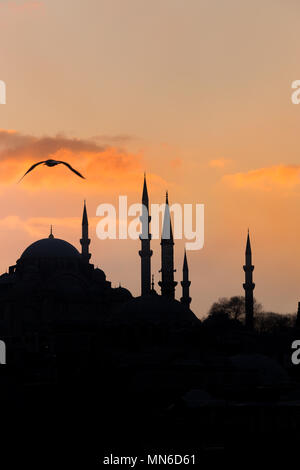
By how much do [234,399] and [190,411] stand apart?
18.4 ft

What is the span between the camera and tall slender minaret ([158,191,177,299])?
75.0m

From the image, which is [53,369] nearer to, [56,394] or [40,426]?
[56,394]

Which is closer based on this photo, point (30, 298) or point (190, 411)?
point (190, 411)

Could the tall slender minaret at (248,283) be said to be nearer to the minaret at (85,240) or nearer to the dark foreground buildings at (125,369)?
the dark foreground buildings at (125,369)

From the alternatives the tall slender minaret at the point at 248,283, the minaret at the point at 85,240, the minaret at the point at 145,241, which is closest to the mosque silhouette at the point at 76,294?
the minaret at the point at 145,241

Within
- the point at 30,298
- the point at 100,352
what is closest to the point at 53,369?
the point at 100,352

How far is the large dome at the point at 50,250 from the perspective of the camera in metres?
82.8

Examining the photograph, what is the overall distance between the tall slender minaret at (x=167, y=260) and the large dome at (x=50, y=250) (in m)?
7.02

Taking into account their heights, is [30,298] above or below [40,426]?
above

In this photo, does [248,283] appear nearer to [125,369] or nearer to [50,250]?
[50,250]

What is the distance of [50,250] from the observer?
83.2 metres
